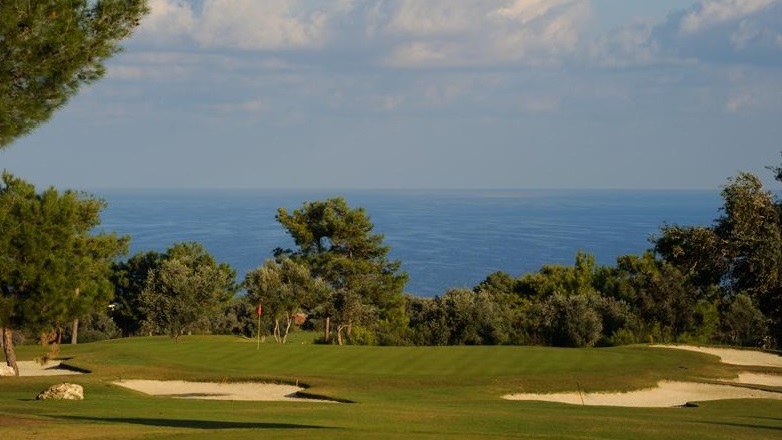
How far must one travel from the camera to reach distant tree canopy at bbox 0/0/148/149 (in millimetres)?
Result: 13375

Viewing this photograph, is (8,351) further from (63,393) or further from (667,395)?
(667,395)

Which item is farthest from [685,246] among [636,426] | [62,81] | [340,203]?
[340,203]

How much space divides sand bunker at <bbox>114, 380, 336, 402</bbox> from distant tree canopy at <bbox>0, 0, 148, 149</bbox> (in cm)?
1309

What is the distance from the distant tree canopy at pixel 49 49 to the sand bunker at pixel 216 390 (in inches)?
515

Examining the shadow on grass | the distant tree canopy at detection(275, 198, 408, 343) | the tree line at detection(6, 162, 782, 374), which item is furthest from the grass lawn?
the distant tree canopy at detection(275, 198, 408, 343)

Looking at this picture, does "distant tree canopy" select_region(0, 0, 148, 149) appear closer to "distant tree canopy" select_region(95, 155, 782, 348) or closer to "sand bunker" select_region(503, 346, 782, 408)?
"distant tree canopy" select_region(95, 155, 782, 348)

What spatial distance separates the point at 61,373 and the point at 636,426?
21.4 metres

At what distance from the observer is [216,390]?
27.8 m

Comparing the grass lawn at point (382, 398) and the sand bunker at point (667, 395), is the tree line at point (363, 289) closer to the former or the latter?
the sand bunker at point (667, 395)

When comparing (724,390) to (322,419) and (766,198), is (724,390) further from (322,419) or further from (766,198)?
(322,419)

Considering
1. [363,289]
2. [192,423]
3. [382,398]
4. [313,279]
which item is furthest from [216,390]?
[363,289]

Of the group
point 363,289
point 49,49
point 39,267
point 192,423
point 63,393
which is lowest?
point 363,289

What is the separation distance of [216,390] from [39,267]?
29.4 feet

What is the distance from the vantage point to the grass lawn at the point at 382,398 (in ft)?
52.7
